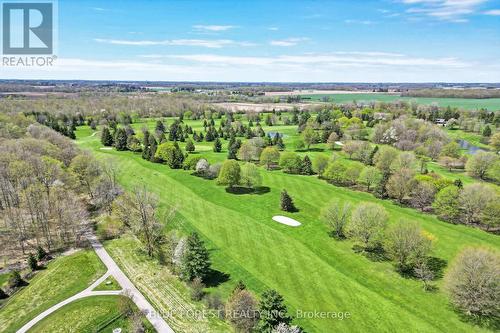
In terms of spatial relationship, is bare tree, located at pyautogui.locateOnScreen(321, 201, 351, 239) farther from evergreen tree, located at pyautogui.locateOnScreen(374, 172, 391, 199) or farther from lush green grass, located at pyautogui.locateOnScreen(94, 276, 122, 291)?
lush green grass, located at pyautogui.locateOnScreen(94, 276, 122, 291)

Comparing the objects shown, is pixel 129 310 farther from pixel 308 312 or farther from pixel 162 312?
pixel 308 312

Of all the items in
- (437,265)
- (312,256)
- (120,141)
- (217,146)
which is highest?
(120,141)

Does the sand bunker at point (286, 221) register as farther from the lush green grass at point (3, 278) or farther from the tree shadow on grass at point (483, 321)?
the lush green grass at point (3, 278)

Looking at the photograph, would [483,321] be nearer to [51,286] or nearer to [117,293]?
[117,293]

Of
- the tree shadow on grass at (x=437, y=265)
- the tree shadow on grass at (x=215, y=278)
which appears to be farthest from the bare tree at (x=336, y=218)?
the tree shadow on grass at (x=215, y=278)

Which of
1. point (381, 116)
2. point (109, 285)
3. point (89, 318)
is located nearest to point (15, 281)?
point (109, 285)

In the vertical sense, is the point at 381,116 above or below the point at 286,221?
above
